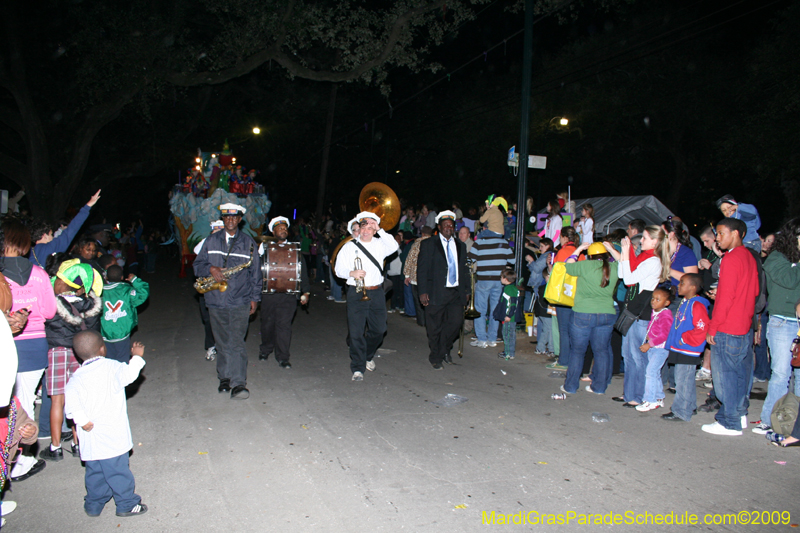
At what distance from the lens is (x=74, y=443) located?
4.89 metres

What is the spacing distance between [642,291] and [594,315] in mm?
601

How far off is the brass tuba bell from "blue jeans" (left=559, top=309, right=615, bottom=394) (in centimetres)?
408

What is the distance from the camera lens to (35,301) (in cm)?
452

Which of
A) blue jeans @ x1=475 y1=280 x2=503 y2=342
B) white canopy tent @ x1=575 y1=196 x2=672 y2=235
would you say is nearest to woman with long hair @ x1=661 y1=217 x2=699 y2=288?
blue jeans @ x1=475 y1=280 x2=503 y2=342

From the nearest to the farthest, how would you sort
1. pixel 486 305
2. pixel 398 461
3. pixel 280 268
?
pixel 398 461 < pixel 280 268 < pixel 486 305

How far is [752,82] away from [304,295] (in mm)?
19631

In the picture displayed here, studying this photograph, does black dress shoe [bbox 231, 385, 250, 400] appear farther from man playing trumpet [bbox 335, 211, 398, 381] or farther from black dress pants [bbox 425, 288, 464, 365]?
black dress pants [bbox 425, 288, 464, 365]

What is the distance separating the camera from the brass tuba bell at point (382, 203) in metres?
9.73

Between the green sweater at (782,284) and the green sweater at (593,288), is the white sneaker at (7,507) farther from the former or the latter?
the green sweater at (782,284)

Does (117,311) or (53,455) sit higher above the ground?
(117,311)

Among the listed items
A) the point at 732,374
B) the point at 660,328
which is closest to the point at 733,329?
the point at 732,374

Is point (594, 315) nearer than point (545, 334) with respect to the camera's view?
Yes

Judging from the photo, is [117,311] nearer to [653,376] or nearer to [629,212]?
[653,376]

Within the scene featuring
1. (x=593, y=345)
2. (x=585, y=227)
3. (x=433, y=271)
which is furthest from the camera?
(x=585, y=227)
